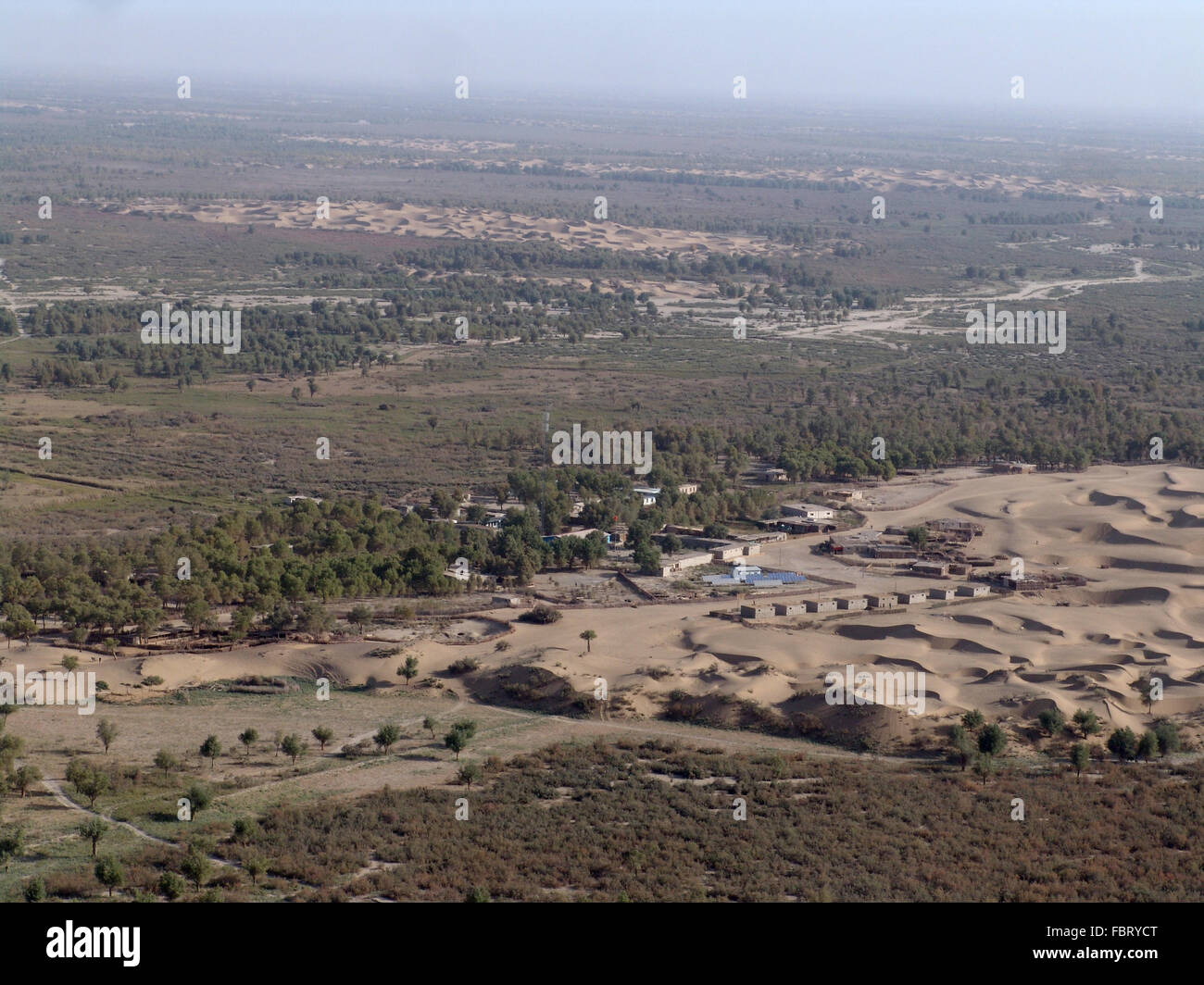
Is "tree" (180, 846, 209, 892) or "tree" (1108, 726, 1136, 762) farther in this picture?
"tree" (1108, 726, 1136, 762)

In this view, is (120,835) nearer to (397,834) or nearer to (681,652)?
(397,834)

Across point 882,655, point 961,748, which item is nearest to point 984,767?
point 961,748

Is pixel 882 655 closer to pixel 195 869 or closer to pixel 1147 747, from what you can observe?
pixel 1147 747

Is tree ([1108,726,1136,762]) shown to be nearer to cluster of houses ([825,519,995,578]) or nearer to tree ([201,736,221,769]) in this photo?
cluster of houses ([825,519,995,578])

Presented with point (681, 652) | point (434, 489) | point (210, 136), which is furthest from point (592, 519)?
point (210, 136)

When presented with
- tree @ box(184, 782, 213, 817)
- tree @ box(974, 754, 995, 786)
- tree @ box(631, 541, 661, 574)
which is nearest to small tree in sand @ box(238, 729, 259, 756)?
tree @ box(184, 782, 213, 817)

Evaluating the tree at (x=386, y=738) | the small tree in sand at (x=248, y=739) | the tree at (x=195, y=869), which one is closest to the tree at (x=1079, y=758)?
the tree at (x=386, y=738)
